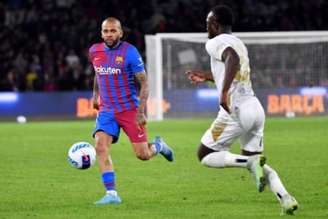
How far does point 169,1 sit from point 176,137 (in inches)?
616

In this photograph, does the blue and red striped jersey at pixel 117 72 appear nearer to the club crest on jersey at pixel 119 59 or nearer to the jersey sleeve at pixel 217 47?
the club crest on jersey at pixel 119 59

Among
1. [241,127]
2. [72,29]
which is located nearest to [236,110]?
[241,127]

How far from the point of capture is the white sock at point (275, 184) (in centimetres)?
927

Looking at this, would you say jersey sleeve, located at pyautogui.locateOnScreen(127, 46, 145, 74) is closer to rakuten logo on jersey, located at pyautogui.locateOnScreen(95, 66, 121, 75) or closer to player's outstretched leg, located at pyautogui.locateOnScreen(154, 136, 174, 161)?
rakuten logo on jersey, located at pyautogui.locateOnScreen(95, 66, 121, 75)

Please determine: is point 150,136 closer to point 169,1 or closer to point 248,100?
point 248,100

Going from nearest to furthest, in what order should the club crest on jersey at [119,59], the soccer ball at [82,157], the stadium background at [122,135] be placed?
the stadium background at [122,135]
the soccer ball at [82,157]
the club crest on jersey at [119,59]

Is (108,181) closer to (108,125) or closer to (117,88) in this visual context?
(108,125)

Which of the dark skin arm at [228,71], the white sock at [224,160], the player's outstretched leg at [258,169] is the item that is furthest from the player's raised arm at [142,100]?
the player's outstretched leg at [258,169]

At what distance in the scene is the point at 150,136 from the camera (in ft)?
70.3

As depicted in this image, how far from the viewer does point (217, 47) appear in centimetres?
952

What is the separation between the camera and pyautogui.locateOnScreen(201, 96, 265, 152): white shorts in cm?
948

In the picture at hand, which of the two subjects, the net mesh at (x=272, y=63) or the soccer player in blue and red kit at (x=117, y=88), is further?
the net mesh at (x=272, y=63)

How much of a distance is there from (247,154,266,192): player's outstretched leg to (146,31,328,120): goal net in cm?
1934

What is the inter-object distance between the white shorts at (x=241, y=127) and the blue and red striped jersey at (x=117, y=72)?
1741mm
